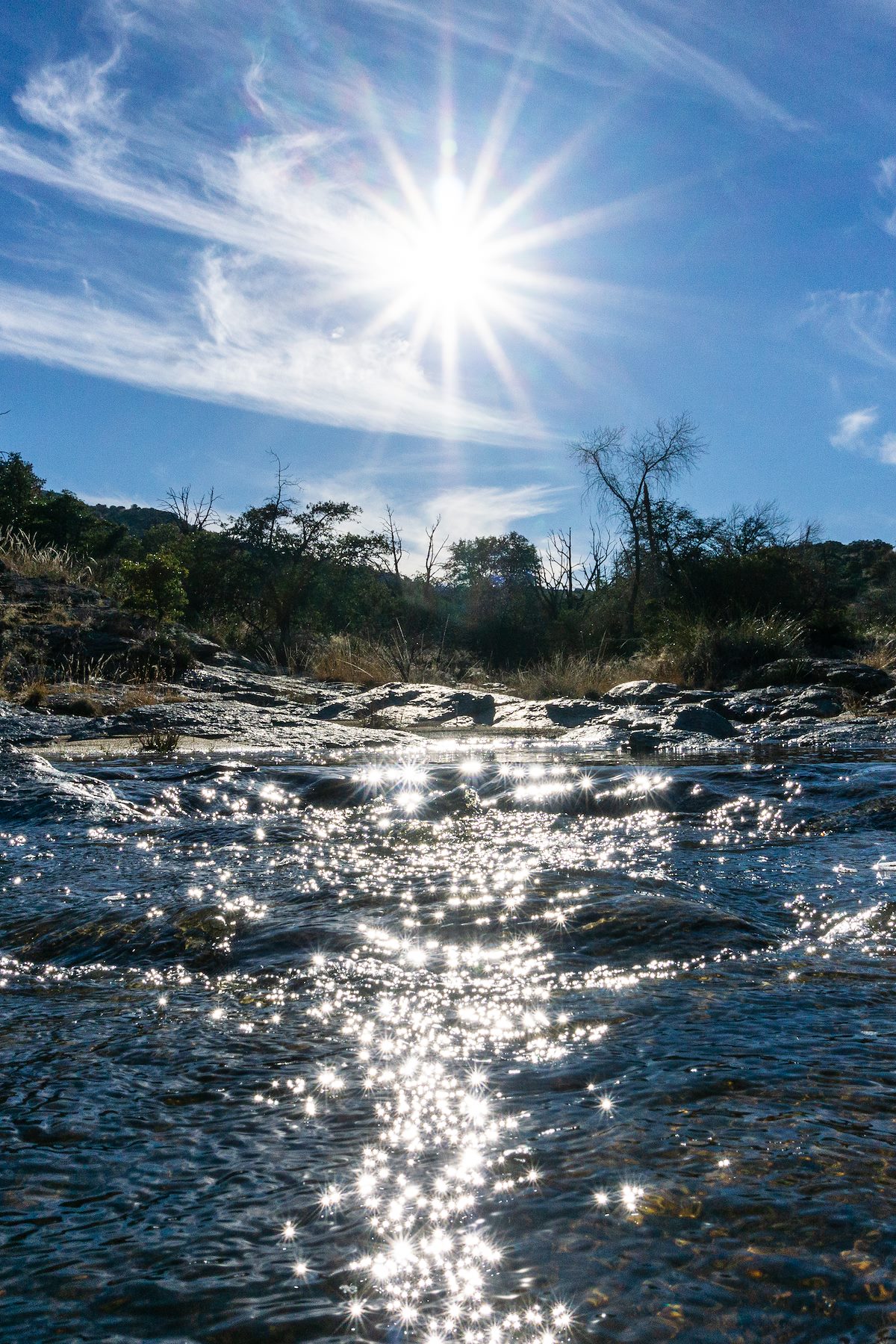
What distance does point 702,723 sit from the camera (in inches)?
371

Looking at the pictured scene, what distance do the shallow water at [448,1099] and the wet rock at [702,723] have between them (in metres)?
6.13

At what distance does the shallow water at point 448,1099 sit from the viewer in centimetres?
98

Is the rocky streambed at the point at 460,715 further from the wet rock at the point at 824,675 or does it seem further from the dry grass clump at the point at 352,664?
the dry grass clump at the point at 352,664

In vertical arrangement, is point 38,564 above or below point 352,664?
above

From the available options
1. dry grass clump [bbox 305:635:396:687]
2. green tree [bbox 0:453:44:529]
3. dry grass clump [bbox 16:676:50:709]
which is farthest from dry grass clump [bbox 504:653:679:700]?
green tree [bbox 0:453:44:529]

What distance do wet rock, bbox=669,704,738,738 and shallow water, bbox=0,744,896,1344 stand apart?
20.1ft

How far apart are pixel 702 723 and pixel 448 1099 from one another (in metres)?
8.44

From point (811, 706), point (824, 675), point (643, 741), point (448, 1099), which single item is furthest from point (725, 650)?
point (448, 1099)

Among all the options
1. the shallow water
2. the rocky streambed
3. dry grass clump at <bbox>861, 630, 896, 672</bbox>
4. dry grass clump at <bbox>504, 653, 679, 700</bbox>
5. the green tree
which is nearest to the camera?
the shallow water

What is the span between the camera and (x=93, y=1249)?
1.05 metres

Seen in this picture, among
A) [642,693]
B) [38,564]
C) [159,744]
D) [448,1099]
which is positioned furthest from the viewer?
[38,564]

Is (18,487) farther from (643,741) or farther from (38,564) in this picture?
(643,741)

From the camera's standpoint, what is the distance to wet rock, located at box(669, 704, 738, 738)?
9.25 m

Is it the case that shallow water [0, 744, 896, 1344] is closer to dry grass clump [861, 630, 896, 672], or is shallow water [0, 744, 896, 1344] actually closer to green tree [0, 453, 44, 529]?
dry grass clump [861, 630, 896, 672]
